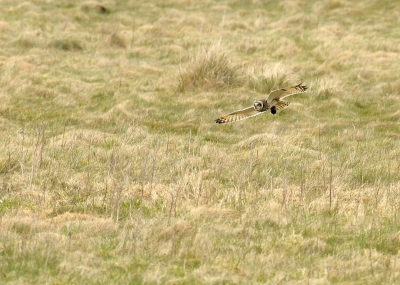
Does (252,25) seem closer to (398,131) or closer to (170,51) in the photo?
(170,51)

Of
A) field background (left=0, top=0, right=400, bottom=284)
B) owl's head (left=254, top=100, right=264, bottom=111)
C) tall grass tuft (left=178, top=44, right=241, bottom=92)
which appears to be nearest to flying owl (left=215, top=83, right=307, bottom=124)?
owl's head (left=254, top=100, right=264, bottom=111)

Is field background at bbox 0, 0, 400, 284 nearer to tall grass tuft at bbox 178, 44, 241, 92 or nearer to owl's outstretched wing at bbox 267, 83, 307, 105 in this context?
tall grass tuft at bbox 178, 44, 241, 92

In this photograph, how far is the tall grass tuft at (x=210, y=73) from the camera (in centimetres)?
1235

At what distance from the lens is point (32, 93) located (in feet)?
38.5

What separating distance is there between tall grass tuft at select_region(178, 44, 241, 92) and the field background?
0.02m

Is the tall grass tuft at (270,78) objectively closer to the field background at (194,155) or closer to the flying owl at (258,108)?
the field background at (194,155)

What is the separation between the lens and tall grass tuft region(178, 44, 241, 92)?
12352mm

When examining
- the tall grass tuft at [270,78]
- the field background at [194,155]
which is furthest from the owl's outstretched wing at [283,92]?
the tall grass tuft at [270,78]

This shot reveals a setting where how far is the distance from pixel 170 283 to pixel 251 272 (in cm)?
58

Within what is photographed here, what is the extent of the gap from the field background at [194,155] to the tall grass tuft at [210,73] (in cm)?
2

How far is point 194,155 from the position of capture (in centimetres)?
880

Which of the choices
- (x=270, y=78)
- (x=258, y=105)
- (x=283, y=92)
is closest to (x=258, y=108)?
(x=258, y=105)

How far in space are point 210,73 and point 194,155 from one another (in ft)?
12.7

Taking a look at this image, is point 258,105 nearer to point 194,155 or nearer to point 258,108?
point 258,108
